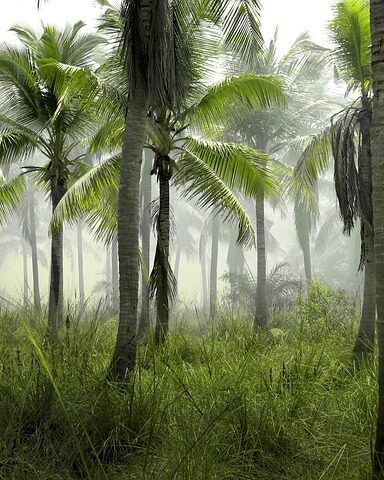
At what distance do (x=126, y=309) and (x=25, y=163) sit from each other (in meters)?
34.2

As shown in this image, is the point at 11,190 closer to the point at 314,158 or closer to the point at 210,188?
the point at 210,188

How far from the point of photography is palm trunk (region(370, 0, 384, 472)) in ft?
12.4

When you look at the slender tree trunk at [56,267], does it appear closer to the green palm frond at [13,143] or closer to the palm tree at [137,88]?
the green palm frond at [13,143]

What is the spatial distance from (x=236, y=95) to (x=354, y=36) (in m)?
2.30

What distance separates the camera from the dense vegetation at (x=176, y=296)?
4258 mm

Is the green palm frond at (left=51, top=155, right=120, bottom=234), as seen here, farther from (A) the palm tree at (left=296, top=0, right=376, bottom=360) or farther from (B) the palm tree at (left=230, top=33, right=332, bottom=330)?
(B) the palm tree at (left=230, top=33, right=332, bottom=330)

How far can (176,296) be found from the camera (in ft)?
37.0

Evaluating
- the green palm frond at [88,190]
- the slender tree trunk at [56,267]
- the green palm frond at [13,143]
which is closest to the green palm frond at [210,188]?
the green palm frond at [88,190]

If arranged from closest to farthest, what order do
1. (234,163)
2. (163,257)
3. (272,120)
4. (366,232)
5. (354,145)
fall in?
(366,232) < (163,257) < (354,145) < (234,163) < (272,120)

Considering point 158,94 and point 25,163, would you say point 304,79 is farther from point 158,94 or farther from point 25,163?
point 25,163

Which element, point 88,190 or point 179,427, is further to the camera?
point 88,190

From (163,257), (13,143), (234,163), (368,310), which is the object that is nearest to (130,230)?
(163,257)

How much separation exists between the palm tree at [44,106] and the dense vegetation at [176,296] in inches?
1.7

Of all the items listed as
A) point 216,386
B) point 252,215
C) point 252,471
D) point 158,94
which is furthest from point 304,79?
point 252,215
